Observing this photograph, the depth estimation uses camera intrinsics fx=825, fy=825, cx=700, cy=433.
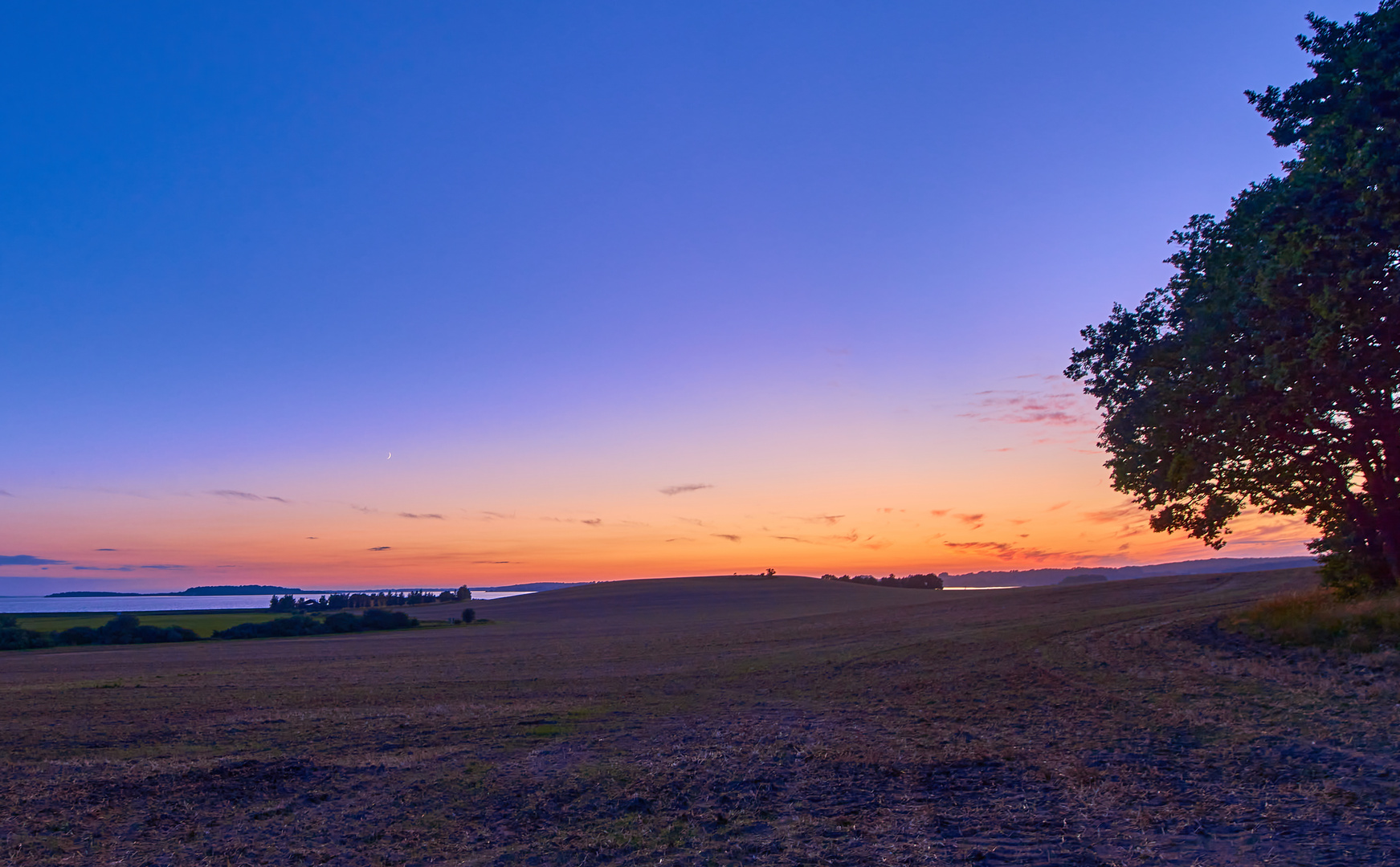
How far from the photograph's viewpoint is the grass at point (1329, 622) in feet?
54.5

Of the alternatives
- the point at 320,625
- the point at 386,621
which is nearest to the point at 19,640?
the point at 320,625

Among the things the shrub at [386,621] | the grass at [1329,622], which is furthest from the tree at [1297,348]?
the shrub at [386,621]

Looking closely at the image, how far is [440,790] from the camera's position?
9.85m

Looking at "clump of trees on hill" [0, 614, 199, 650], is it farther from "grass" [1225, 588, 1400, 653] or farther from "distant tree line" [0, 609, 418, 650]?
"grass" [1225, 588, 1400, 653]

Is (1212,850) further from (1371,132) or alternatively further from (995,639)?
(995,639)

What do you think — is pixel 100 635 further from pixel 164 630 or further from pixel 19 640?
pixel 19 640

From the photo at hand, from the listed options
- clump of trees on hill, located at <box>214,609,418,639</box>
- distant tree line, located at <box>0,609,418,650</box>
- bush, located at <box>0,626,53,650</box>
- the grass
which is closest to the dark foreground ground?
the grass

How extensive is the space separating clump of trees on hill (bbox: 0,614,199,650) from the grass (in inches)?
2296

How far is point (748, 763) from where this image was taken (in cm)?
1037

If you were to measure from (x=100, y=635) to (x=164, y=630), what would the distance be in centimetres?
357

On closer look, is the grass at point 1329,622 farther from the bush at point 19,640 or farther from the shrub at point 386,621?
the bush at point 19,640

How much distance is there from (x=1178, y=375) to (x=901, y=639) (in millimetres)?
14786

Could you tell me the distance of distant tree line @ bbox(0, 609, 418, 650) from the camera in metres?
49.9

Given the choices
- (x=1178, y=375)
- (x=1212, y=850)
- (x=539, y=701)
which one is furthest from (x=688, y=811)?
(x=1178, y=375)
